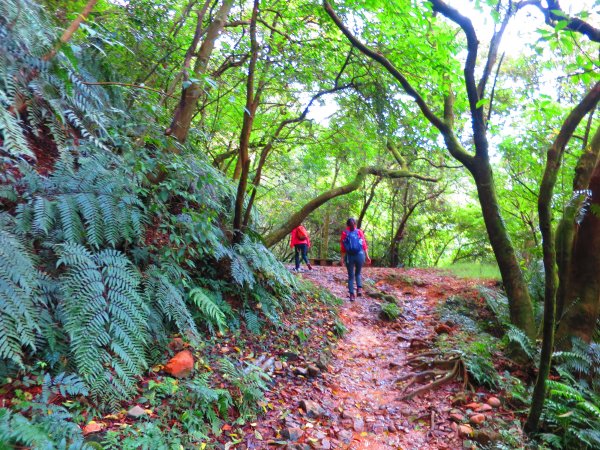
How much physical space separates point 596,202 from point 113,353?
639 centimetres

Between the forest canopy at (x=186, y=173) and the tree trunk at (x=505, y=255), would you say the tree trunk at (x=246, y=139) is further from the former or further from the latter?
the tree trunk at (x=505, y=255)

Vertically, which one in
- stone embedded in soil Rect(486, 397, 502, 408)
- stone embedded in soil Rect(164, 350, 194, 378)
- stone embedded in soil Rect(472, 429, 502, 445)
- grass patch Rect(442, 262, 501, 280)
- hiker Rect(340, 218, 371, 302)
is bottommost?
stone embedded in soil Rect(472, 429, 502, 445)

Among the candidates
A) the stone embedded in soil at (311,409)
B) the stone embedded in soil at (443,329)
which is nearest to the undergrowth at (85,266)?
the stone embedded in soil at (311,409)

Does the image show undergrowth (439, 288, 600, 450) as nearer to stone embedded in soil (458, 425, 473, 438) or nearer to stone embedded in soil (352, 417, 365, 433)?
stone embedded in soil (458, 425, 473, 438)

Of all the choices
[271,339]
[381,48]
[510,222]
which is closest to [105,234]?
[271,339]

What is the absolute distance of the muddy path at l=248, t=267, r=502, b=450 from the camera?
3523 mm

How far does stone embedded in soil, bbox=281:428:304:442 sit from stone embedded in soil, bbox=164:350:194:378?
1053 mm

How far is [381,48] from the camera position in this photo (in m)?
6.80

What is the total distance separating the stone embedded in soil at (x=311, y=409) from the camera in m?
3.80

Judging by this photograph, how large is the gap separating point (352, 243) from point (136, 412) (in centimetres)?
637

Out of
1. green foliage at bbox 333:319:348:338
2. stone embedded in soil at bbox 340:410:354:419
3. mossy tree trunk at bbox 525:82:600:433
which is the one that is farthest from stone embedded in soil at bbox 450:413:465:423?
green foliage at bbox 333:319:348:338

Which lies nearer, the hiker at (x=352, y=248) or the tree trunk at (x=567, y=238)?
the tree trunk at (x=567, y=238)

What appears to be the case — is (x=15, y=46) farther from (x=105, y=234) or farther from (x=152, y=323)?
(x=152, y=323)

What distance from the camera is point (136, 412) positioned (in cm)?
276
